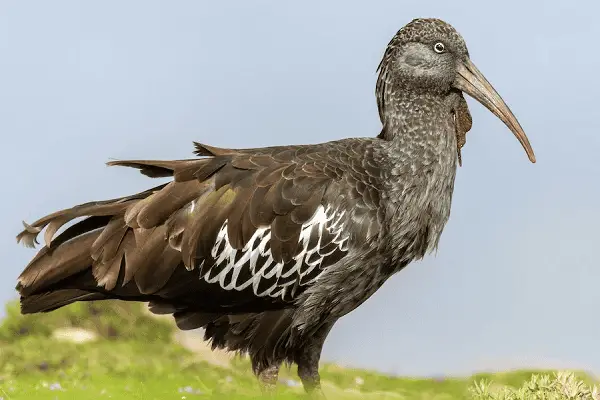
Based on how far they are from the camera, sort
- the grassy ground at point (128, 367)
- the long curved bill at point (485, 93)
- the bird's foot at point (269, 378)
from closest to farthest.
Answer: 1. the bird's foot at point (269, 378)
2. the long curved bill at point (485, 93)
3. the grassy ground at point (128, 367)

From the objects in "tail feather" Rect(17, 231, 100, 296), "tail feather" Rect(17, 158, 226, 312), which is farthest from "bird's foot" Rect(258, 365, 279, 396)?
"tail feather" Rect(17, 231, 100, 296)

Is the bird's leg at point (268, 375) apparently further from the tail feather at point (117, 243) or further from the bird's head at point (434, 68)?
the bird's head at point (434, 68)

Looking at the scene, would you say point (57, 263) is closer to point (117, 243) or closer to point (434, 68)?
point (117, 243)

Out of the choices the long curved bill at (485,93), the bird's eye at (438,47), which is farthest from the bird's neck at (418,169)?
the bird's eye at (438,47)

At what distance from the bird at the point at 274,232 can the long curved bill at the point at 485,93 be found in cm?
19

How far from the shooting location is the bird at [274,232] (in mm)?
10070

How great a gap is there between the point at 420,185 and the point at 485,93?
1382 millimetres

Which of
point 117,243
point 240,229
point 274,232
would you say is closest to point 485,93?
point 274,232

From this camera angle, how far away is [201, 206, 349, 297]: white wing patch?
1003 cm

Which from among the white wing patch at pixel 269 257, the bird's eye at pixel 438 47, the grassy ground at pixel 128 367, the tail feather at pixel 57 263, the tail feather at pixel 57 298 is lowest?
the grassy ground at pixel 128 367

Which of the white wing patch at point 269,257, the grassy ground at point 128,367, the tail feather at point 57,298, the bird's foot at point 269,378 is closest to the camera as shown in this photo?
the white wing patch at point 269,257

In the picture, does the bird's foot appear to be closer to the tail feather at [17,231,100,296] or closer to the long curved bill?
the tail feather at [17,231,100,296]

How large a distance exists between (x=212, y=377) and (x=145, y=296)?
4.45 meters

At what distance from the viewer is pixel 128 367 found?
15109mm
